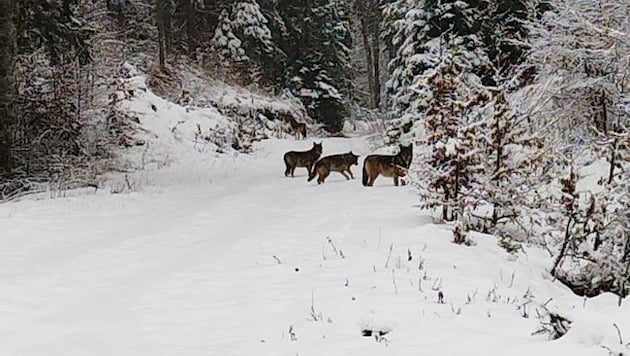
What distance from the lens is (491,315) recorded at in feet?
17.7

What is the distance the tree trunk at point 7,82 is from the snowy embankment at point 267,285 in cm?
231

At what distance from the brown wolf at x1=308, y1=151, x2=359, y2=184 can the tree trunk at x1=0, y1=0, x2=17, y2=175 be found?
20.7 feet

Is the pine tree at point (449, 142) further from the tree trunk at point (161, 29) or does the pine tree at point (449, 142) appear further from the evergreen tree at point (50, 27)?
the tree trunk at point (161, 29)

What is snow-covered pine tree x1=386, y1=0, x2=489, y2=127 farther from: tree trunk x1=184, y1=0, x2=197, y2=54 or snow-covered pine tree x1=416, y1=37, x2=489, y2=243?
tree trunk x1=184, y1=0, x2=197, y2=54

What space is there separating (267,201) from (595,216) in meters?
6.26

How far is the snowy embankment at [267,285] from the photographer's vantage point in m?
4.86

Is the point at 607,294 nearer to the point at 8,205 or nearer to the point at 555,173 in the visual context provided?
the point at 555,173

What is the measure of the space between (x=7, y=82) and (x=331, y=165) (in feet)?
22.6

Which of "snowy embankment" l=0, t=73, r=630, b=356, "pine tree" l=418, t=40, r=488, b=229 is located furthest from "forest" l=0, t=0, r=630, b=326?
"snowy embankment" l=0, t=73, r=630, b=356

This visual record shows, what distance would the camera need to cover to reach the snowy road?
493 cm

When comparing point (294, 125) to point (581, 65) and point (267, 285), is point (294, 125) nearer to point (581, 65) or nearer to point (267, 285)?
point (581, 65)

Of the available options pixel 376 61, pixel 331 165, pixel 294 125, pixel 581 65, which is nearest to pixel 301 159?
pixel 331 165

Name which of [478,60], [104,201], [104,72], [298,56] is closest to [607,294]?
[104,201]

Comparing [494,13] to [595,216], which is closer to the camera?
[595,216]
